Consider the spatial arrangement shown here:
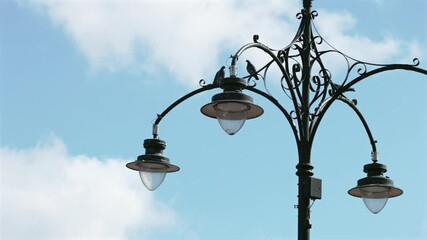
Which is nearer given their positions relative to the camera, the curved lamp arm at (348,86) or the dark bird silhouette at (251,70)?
the curved lamp arm at (348,86)

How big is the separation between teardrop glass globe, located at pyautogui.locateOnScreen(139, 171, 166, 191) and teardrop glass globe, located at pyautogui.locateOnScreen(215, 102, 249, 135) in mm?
1571

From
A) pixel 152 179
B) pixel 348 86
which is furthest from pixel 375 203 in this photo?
pixel 152 179

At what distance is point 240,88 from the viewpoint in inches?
360

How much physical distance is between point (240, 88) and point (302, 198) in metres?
1.25

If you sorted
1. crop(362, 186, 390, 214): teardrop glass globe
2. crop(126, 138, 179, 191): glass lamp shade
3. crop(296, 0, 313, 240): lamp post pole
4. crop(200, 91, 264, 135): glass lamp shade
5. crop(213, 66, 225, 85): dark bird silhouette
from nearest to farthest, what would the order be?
crop(296, 0, 313, 240): lamp post pole
crop(200, 91, 264, 135): glass lamp shade
crop(213, 66, 225, 85): dark bird silhouette
crop(126, 138, 179, 191): glass lamp shade
crop(362, 186, 390, 214): teardrop glass globe

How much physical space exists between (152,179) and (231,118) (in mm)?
1706

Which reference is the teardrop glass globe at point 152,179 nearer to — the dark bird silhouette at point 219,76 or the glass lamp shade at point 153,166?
the glass lamp shade at point 153,166

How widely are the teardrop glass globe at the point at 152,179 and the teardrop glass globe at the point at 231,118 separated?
5.16 feet

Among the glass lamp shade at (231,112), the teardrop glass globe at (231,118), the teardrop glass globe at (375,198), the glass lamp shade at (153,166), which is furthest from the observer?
the teardrop glass globe at (375,198)

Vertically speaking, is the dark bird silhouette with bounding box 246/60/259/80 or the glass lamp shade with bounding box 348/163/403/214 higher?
the dark bird silhouette with bounding box 246/60/259/80

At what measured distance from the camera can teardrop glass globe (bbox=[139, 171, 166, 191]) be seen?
34.5ft

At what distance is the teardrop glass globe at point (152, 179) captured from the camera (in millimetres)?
10523

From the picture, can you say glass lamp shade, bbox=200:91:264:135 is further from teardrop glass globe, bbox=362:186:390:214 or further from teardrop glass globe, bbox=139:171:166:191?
teardrop glass globe, bbox=362:186:390:214

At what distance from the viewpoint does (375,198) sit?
10609 mm
